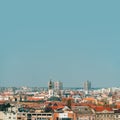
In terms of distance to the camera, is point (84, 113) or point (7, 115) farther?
point (84, 113)

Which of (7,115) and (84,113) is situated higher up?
(84,113)

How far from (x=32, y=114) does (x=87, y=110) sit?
39.7 ft

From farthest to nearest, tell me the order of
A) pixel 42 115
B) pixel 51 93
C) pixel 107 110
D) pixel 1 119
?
pixel 51 93, pixel 107 110, pixel 42 115, pixel 1 119

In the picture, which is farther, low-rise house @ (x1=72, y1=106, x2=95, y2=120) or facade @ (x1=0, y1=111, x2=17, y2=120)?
low-rise house @ (x1=72, y1=106, x2=95, y2=120)

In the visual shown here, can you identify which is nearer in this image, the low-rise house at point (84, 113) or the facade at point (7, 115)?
the facade at point (7, 115)

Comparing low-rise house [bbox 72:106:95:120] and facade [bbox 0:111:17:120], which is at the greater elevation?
low-rise house [bbox 72:106:95:120]

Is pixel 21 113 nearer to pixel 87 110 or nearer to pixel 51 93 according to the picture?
pixel 87 110

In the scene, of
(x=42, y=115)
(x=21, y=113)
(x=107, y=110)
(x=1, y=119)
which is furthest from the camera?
(x=107, y=110)

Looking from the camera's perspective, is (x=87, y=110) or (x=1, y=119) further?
(x=87, y=110)

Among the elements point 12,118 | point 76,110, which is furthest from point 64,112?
point 12,118

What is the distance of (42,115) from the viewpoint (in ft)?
306

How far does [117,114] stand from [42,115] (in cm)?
1058

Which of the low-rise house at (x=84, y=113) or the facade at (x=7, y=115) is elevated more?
the low-rise house at (x=84, y=113)

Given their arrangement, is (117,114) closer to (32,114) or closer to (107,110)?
(107,110)
